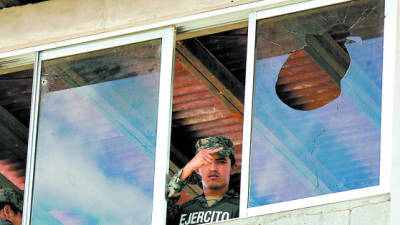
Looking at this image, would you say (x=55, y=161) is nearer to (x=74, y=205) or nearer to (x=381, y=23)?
(x=74, y=205)

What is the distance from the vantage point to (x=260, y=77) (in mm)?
10633

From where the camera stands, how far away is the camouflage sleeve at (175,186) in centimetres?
1101

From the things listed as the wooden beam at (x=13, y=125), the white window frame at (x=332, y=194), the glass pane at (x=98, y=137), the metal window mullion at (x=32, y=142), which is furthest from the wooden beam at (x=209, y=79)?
the white window frame at (x=332, y=194)

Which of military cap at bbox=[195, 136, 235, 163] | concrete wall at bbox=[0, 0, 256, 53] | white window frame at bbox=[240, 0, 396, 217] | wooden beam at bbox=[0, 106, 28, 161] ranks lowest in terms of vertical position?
white window frame at bbox=[240, 0, 396, 217]

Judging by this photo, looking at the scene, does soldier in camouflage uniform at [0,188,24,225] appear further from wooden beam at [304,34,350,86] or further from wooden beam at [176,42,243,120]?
wooden beam at [304,34,350,86]

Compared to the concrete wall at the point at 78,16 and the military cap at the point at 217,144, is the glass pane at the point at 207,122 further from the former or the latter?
the concrete wall at the point at 78,16

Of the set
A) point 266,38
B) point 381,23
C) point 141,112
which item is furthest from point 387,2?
point 141,112

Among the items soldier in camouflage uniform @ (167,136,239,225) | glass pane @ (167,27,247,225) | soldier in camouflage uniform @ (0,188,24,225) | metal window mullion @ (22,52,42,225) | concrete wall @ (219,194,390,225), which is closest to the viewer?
concrete wall @ (219,194,390,225)

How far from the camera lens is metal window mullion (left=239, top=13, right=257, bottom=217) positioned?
33.7ft

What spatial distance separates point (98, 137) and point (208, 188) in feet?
3.71

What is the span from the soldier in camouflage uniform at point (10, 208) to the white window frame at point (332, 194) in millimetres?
2760

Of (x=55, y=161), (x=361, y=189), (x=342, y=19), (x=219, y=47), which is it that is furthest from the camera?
(x=219, y=47)

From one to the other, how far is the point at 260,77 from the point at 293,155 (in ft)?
2.42

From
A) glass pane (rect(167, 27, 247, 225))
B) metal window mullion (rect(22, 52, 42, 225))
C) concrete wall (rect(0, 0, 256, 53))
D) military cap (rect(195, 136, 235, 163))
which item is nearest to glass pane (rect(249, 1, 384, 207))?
concrete wall (rect(0, 0, 256, 53))
